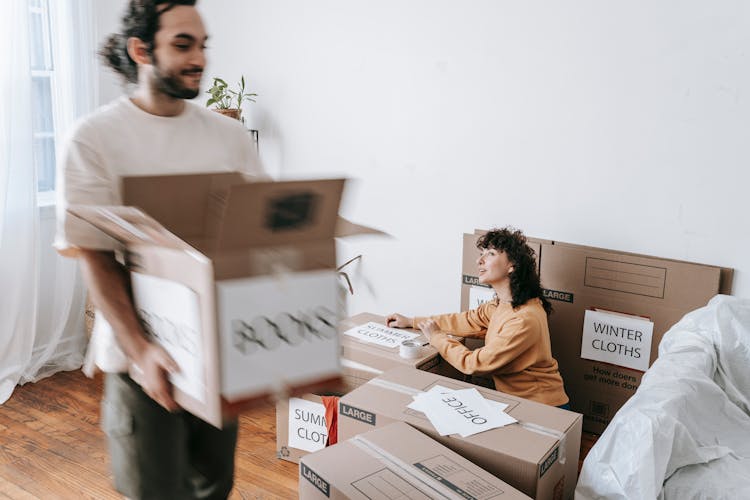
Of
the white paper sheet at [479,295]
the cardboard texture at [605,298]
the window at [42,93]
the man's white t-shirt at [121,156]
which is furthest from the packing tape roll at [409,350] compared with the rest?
the window at [42,93]

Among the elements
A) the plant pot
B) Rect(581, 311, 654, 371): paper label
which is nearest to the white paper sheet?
Rect(581, 311, 654, 371): paper label

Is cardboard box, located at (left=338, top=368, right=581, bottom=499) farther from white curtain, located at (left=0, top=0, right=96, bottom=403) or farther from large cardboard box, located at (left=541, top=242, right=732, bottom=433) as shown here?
white curtain, located at (left=0, top=0, right=96, bottom=403)

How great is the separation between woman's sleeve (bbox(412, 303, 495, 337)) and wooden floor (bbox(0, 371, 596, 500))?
574mm

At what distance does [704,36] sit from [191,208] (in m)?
1.84

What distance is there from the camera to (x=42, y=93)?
3133 millimetres

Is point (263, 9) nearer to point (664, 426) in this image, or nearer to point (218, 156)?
point (218, 156)

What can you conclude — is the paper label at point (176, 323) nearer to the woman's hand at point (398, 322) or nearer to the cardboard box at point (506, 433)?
the cardboard box at point (506, 433)

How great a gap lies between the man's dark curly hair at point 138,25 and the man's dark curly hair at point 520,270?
4.69ft

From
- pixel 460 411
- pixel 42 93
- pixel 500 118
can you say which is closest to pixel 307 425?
pixel 460 411

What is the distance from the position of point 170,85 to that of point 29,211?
220 centimetres

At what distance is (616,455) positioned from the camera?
62.1 inches

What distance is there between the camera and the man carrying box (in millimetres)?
1101

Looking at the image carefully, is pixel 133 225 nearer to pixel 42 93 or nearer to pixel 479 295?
pixel 479 295

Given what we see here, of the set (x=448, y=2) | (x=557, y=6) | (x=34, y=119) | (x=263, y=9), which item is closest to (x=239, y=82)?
(x=263, y=9)
